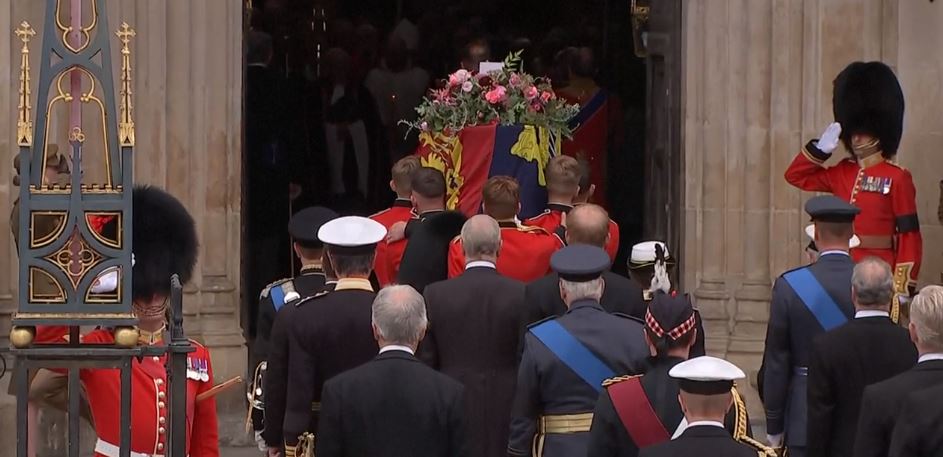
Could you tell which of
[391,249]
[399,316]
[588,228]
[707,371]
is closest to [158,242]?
[399,316]

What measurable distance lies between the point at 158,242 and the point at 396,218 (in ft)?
10.8

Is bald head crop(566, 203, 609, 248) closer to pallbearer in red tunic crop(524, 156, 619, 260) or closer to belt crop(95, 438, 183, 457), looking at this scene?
pallbearer in red tunic crop(524, 156, 619, 260)

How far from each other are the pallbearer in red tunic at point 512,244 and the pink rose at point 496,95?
1623 millimetres

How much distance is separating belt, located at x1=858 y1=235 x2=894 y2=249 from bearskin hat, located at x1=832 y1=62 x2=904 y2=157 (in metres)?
0.47

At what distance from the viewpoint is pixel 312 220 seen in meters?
8.38

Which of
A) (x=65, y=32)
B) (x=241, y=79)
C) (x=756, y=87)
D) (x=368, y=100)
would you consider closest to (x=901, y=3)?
(x=756, y=87)

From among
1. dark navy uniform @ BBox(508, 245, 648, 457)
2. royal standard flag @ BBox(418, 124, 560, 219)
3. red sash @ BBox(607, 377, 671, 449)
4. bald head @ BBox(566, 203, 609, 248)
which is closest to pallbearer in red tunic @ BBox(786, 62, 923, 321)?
royal standard flag @ BBox(418, 124, 560, 219)

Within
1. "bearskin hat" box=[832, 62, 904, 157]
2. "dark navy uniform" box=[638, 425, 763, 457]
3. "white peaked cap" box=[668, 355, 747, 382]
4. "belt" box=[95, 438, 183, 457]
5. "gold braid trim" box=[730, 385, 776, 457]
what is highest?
"bearskin hat" box=[832, 62, 904, 157]

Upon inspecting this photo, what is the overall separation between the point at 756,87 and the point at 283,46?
4.84 meters

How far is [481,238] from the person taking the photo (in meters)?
8.08

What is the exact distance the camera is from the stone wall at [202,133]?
1064 centimetres

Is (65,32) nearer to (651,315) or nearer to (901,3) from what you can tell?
(651,315)

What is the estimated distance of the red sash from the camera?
6.02m

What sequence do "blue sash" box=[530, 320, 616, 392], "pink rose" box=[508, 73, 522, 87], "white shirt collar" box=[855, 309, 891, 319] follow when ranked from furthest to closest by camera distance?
1. "pink rose" box=[508, 73, 522, 87]
2. "white shirt collar" box=[855, 309, 891, 319]
3. "blue sash" box=[530, 320, 616, 392]
